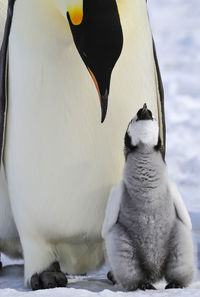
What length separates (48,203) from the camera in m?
2.79

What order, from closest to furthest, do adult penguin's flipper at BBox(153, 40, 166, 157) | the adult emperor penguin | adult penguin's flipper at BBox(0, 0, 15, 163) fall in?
the adult emperor penguin
adult penguin's flipper at BBox(0, 0, 15, 163)
adult penguin's flipper at BBox(153, 40, 166, 157)

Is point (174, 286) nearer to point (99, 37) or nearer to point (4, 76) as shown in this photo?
point (99, 37)

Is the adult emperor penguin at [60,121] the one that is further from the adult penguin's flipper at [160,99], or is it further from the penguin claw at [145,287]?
the penguin claw at [145,287]

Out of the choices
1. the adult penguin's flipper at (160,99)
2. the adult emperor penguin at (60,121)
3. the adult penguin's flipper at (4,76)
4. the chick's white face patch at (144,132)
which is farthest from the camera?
the adult penguin's flipper at (160,99)

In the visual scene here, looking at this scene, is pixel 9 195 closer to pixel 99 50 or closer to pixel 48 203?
pixel 48 203

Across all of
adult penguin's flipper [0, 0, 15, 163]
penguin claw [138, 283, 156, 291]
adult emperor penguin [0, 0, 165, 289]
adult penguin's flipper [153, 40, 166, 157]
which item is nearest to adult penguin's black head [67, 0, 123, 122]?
adult emperor penguin [0, 0, 165, 289]

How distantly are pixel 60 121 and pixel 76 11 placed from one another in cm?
46

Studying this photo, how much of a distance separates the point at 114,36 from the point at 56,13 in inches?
12.8

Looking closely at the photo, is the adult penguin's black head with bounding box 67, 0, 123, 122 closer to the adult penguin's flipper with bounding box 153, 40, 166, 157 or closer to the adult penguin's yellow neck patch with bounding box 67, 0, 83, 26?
the adult penguin's yellow neck patch with bounding box 67, 0, 83, 26

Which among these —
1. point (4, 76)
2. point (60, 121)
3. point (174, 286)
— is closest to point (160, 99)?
point (60, 121)

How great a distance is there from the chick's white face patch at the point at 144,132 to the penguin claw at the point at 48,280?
2.17 ft

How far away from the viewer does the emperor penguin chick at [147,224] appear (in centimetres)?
247

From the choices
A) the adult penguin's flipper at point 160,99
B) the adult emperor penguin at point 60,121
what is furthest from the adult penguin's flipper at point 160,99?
the adult emperor penguin at point 60,121

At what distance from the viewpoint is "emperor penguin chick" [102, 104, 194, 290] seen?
8.12ft
